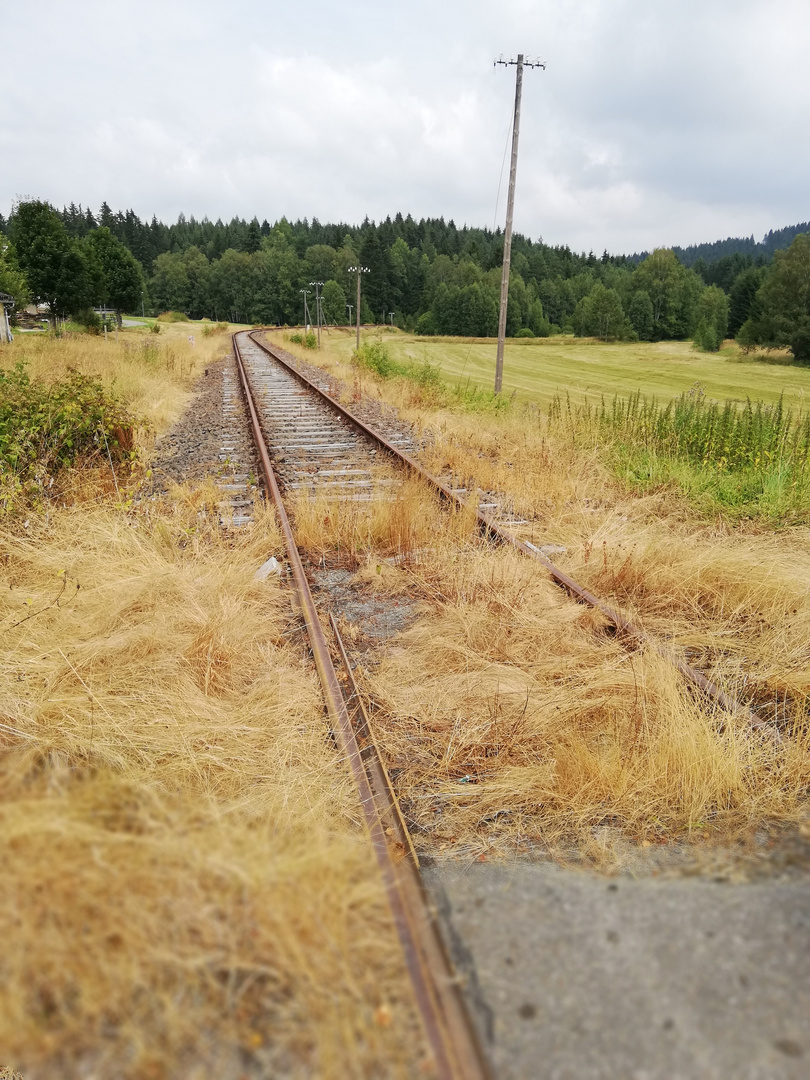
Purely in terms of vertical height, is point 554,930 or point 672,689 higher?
point 672,689

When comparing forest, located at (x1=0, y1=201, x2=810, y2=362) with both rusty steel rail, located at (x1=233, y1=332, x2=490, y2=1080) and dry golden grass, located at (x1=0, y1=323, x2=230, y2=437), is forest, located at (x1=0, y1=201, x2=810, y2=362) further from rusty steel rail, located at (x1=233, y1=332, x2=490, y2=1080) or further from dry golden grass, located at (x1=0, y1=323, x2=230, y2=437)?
rusty steel rail, located at (x1=233, y1=332, x2=490, y2=1080)

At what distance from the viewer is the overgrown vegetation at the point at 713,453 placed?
20.6 feet

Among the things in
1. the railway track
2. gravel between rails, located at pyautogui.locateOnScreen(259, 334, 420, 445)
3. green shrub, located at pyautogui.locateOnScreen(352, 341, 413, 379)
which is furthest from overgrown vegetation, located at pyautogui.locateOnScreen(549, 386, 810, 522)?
green shrub, located at pyautogui.locateOnScreen(352, 341, 413, 379)

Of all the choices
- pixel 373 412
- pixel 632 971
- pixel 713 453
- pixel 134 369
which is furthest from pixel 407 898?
pixel 134 369

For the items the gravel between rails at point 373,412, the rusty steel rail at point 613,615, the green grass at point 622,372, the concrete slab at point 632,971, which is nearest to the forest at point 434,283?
the green grass at point 622,372

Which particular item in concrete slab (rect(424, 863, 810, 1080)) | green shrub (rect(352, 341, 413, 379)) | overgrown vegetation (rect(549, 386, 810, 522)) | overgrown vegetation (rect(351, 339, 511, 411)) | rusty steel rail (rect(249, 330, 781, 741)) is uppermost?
green shrub (rect(352, 341, 413, 379))

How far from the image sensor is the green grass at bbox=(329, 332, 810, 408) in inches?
1224

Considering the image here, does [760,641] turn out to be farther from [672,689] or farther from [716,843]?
[716,843]

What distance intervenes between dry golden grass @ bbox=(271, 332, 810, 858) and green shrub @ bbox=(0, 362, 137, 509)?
109 inches

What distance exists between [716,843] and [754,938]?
52cm

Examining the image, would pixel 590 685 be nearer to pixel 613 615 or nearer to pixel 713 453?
pixel 613 615

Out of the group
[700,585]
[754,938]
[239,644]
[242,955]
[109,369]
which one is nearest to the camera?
[242,955]

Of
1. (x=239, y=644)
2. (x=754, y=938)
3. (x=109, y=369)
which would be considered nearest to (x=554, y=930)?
(x=754, y=938)

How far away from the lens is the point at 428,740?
3004 mm
